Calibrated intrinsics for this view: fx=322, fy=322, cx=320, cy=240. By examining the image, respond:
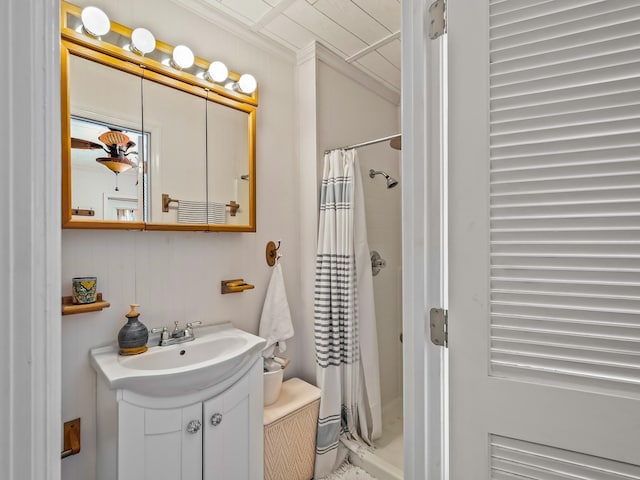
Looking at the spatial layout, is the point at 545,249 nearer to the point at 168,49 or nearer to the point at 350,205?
the point at 350,205

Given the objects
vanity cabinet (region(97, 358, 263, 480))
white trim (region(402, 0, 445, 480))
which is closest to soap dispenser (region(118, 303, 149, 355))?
vanity cabinet (region(97, 358, 263, 480))

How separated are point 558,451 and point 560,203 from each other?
56 cm

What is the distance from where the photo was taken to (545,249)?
29.1 inches

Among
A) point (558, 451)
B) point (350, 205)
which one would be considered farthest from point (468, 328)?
point (350, 205)

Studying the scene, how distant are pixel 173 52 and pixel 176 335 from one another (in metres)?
1.30

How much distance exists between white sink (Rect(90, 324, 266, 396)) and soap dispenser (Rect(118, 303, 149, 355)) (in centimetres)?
3

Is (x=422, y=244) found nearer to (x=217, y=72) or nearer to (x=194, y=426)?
(x=194, y=426)

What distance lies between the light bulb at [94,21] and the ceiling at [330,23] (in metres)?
0.44

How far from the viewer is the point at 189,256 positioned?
5.17 feet

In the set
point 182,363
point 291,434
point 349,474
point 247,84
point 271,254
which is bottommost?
point 349,474

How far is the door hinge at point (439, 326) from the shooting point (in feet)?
2.88

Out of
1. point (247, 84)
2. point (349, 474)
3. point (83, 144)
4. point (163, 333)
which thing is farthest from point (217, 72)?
point (349, 474)

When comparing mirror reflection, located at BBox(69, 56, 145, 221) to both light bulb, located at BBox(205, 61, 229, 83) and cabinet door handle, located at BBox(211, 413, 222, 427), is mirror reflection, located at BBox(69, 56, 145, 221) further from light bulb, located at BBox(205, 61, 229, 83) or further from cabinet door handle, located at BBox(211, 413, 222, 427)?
cabinet door handle, located at BBox(211, 413, 222, 427)

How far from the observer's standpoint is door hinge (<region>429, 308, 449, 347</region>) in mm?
878
